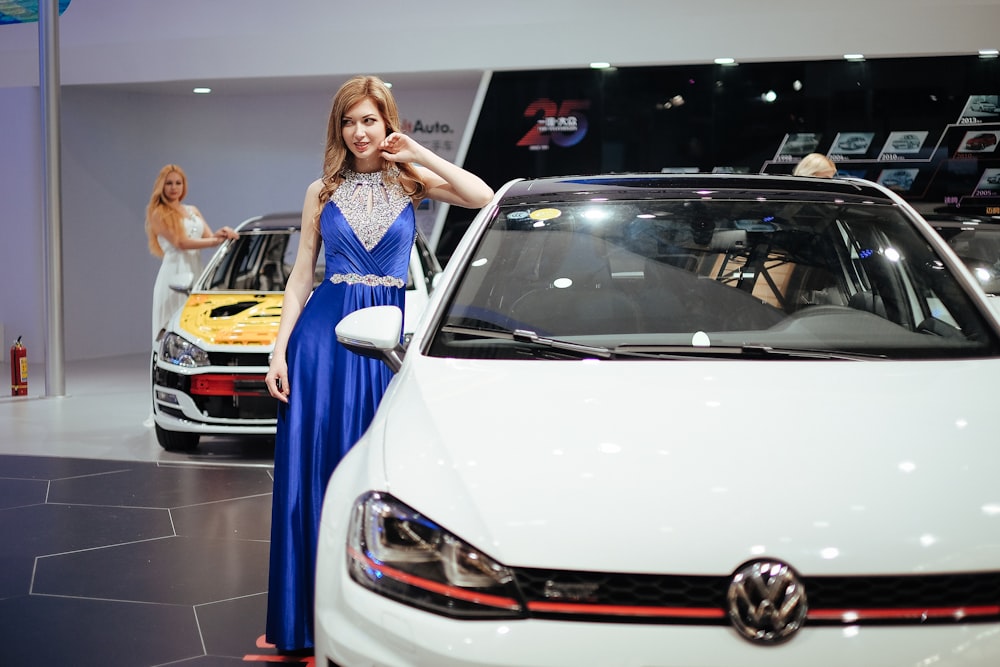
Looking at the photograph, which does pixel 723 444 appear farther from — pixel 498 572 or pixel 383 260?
pixel 383 260

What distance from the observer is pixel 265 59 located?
11.1 metres

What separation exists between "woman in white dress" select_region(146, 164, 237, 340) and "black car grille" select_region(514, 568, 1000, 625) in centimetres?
645

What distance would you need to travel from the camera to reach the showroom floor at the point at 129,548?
3234 mm

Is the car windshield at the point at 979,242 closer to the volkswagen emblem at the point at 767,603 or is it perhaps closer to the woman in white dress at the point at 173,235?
the volkswagen emblem at the point at 767,603

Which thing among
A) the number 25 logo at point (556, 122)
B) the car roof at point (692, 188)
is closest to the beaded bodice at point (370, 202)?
the car roof at point (692, 188)

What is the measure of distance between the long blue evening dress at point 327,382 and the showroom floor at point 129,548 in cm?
27

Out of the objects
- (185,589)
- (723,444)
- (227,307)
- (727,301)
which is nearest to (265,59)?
(227,307)

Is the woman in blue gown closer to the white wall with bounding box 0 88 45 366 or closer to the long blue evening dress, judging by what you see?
the long blue evening dress

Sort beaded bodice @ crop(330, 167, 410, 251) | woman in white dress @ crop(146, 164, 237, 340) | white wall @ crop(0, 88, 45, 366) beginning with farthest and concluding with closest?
white wall @ crop(0, 88, 45, 366), woman in white dress @ crop(146, 164, 237, 340), beaded bodice @ crop(330, 167, 410, 251)

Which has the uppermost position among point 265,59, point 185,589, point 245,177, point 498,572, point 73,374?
point 498,572

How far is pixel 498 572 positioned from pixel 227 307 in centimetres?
501

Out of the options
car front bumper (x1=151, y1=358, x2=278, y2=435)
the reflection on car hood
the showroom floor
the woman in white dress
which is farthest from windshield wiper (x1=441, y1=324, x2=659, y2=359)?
the woman in white dress

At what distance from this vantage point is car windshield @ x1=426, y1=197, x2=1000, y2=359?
222cm

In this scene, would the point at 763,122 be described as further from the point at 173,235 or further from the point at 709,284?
the point at 709,284
